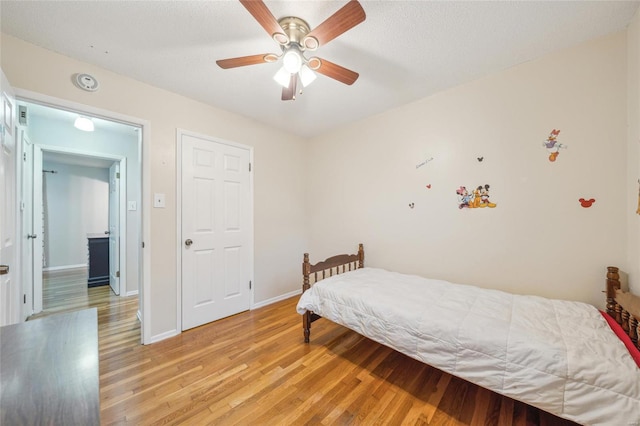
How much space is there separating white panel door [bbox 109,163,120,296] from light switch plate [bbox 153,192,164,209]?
1.79m

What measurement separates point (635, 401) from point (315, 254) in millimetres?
2940

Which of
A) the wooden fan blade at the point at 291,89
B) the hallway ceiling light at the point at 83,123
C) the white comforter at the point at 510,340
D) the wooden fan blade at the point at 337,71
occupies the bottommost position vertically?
the white comforter at the point at 510,340

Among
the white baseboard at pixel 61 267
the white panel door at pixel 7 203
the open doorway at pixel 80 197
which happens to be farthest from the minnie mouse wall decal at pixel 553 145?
the white baseboard at pixel 61 267

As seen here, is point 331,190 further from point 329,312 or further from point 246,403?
point 246,403

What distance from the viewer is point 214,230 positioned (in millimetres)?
2684

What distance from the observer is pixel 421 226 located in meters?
2.52

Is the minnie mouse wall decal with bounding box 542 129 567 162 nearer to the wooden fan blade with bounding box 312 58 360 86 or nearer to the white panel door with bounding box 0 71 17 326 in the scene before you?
the wooden fan blade with bounding box 312 58 360 86

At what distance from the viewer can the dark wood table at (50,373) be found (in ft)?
1.79

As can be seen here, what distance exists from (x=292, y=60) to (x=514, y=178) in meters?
1.94

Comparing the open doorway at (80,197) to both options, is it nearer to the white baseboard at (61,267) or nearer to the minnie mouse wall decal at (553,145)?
the white baseboard at (61,267)

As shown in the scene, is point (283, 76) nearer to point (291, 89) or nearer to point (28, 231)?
point (291, 89)

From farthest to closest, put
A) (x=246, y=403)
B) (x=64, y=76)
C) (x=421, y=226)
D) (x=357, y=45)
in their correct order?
(x=421, y=226) < (x=64, y=76) < (x=357, y=45) < (x=246, y=403)

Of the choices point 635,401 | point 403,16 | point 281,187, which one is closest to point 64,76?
point 281,187

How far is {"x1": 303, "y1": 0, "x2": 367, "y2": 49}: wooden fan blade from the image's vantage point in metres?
1.17
